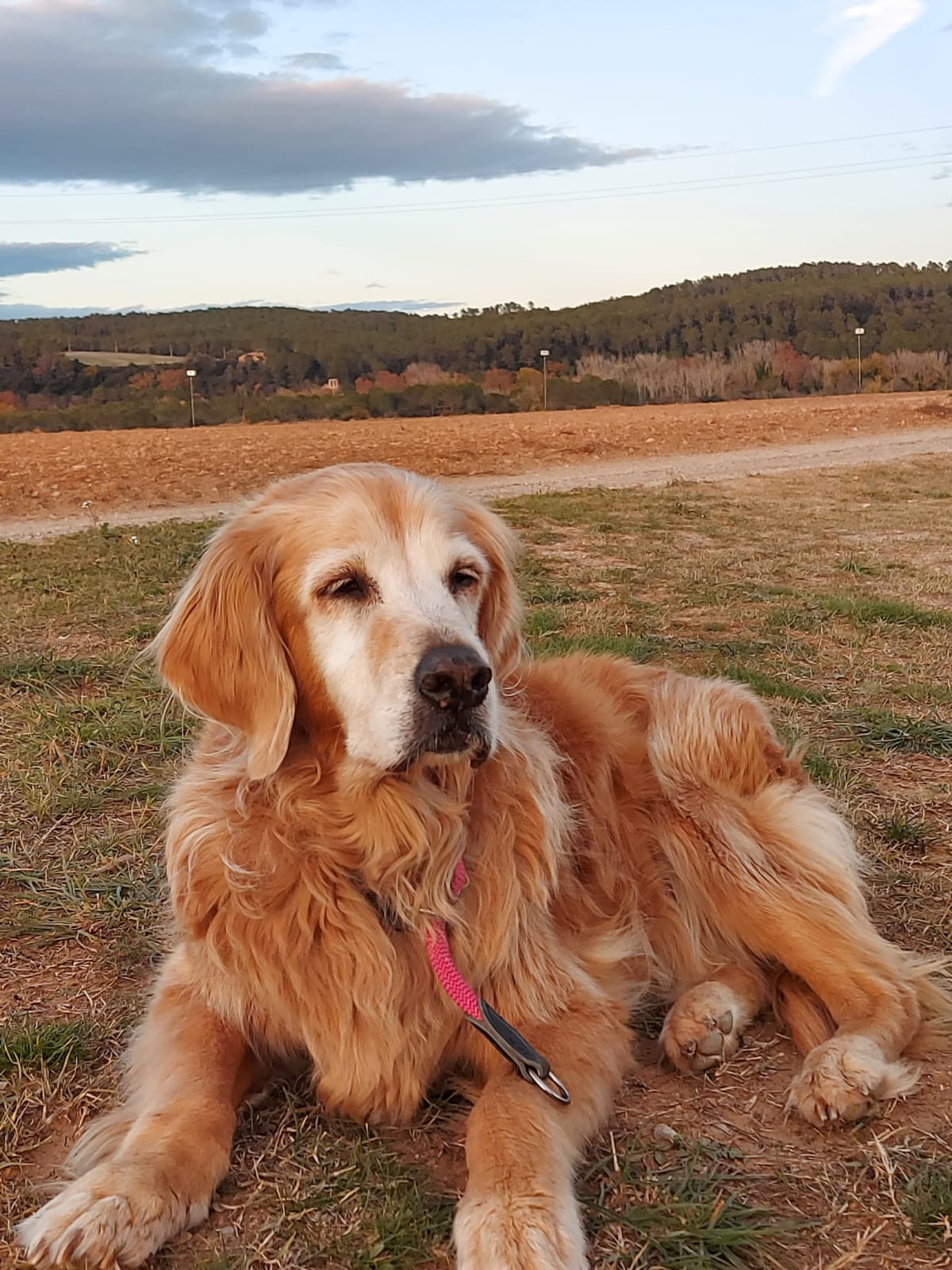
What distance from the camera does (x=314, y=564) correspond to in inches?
115

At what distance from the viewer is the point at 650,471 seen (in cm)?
2011

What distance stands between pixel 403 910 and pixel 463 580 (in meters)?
0.90

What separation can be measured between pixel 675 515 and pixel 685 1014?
33.9 feet

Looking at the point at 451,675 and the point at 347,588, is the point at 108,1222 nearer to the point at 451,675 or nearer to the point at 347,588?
the point at 451,675

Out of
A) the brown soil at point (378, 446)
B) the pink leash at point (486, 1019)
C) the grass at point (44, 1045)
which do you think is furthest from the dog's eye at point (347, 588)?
the brown soil at point (378, 446)

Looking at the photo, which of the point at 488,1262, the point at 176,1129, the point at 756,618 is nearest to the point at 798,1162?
the point at 488,1262

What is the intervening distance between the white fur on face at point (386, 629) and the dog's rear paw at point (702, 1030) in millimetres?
948

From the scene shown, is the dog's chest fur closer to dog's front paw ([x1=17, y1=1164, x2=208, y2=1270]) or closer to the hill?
dog's front paw ([x1=17, y1=1164, x2=208, y2=1270])

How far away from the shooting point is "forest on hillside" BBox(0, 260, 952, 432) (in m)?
46.0

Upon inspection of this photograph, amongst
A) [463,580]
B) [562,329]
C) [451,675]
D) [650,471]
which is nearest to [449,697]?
[451,675]

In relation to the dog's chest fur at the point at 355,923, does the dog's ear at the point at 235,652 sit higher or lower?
higher

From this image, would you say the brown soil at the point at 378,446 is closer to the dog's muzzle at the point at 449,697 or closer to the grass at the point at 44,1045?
the grass at the point at 44,1045

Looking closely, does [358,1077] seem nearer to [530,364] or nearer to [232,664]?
[232,664]

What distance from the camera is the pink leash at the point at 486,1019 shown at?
2.59 meters
